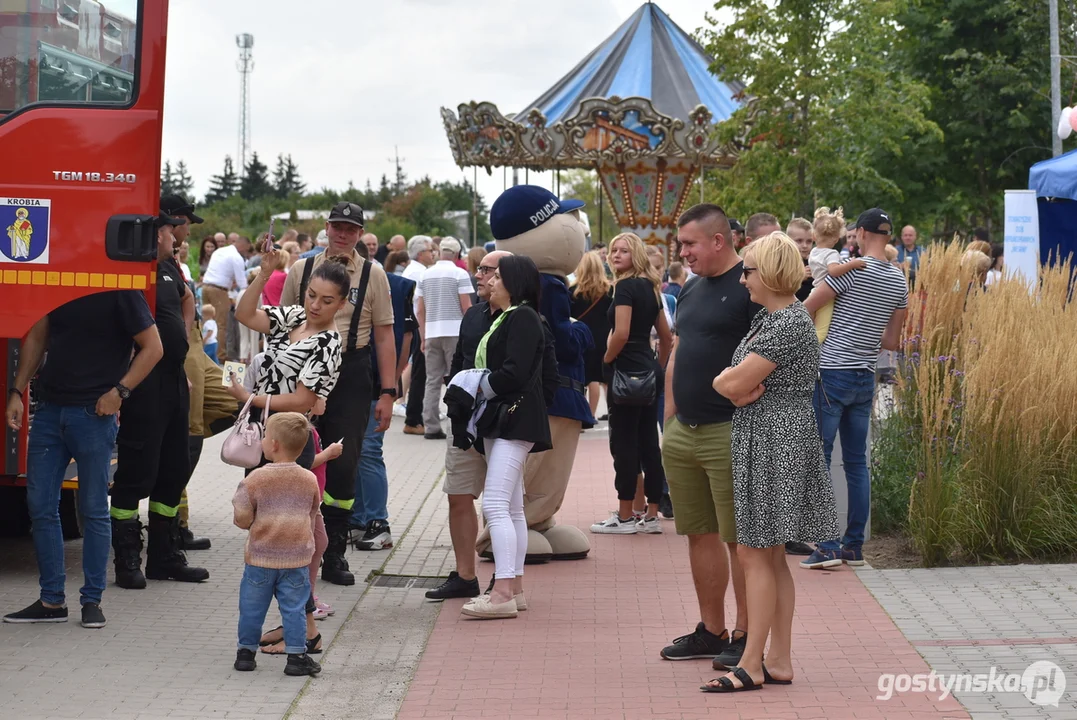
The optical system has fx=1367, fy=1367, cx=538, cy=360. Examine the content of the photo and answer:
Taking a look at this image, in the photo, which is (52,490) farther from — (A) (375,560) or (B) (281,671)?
(A) (375,560)

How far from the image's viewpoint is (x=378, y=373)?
8.04m

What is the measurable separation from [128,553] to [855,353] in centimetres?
437

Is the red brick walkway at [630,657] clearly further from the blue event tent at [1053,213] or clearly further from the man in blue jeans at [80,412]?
the blue event tent at [1053,213]

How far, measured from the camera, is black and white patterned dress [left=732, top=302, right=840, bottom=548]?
5.56 m

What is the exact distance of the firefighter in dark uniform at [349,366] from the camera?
7477 mm

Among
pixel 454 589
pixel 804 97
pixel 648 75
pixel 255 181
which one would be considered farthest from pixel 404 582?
pixel 255 181

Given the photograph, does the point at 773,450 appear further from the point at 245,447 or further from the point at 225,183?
the point at 225,183

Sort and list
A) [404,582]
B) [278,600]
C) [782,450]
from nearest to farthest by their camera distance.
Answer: [782,450] < [278,600] < [404,582]

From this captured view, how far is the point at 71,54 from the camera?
6.80 meters

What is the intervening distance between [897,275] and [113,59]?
15.1 feet

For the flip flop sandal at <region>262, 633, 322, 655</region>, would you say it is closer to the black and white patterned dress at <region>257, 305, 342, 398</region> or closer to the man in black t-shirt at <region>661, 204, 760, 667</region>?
the black and white patterned dress at <region>257, 305, 342, 398</region>

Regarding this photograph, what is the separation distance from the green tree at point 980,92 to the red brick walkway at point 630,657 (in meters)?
25.2

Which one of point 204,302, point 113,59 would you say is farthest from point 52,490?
point 204,302

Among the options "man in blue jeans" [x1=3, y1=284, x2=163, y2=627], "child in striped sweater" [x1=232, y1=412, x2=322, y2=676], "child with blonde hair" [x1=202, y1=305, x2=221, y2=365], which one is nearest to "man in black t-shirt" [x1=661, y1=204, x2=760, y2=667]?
"child in striped sweater" [x1=232, y1=412, x2=322, y2=676]
